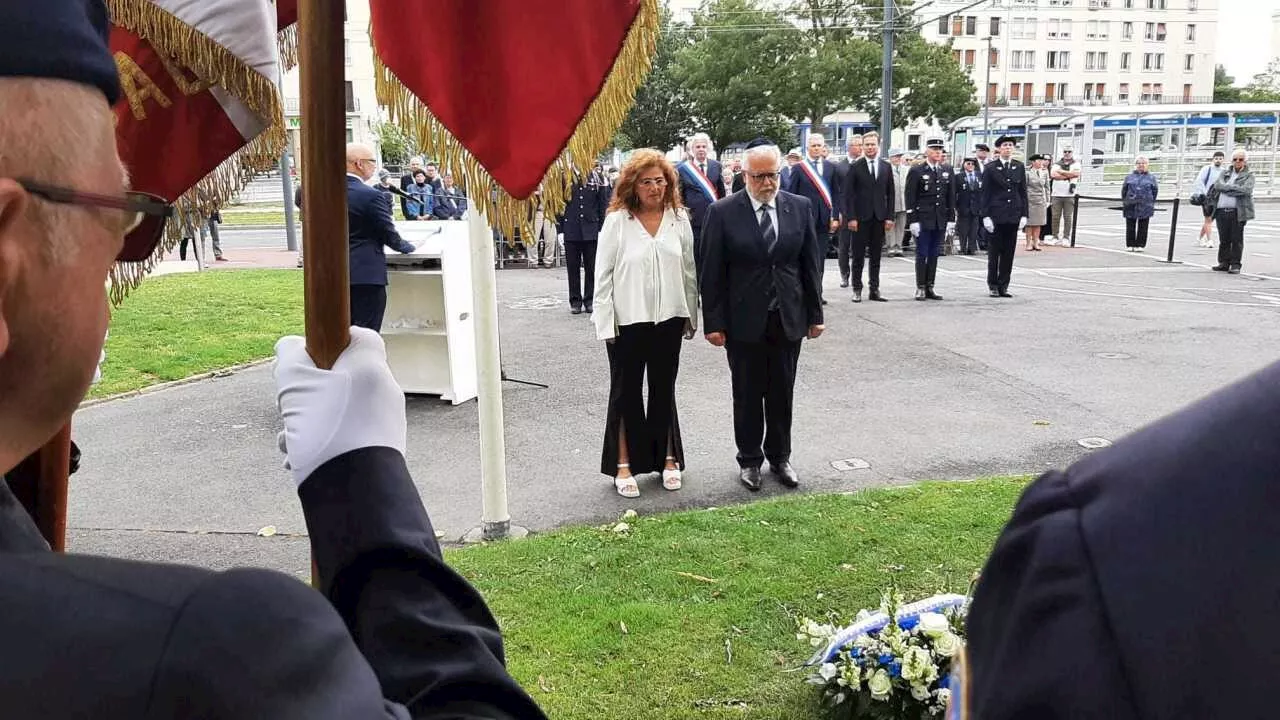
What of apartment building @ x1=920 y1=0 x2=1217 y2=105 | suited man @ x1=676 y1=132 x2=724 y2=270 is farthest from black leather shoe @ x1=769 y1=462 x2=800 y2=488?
apartment building @ x1=920 y1=0 x2=1217 y2=105

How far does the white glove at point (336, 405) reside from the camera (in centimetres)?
145

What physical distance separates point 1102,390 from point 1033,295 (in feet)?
18.9

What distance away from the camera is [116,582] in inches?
30.7

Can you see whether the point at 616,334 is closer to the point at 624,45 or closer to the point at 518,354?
the point at 624,45

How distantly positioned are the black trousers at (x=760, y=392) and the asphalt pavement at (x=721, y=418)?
24 cm

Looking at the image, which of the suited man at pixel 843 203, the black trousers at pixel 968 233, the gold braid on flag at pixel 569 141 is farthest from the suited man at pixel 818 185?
the gold braid on flag at pixel 569 141

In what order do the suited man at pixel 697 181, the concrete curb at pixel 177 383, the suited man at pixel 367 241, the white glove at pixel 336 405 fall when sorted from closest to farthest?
the white glove at pixel 336 405 → the suited man at pixel 367 241 → the concrete curb at pixel 177 383 → the suited man at pixel 697 181

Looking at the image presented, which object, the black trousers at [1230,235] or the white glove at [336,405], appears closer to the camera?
the white glove at [336,405]

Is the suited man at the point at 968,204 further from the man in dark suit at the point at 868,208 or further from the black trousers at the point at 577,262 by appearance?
the black trousers at the point at 577,262

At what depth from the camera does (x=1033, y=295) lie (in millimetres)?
13414

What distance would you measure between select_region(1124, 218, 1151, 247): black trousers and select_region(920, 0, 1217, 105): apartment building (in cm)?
6836

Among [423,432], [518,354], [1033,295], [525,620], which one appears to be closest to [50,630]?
[525,620]

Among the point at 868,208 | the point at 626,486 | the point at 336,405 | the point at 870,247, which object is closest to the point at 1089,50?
the point at 868,208

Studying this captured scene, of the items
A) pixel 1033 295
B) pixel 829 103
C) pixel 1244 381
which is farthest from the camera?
pixel 829 103
